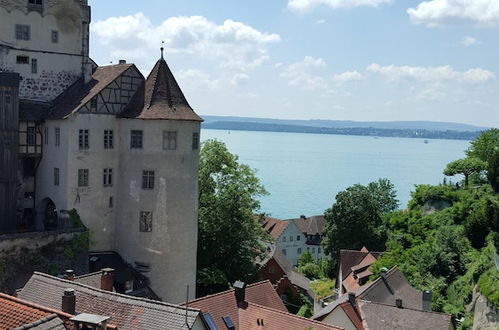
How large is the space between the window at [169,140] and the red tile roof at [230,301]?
876 centimetres

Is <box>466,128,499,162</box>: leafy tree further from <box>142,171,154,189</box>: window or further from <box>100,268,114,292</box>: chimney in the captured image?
<box>100,268,114,292</box>: chimney

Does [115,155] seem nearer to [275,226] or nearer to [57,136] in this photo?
[57,136]

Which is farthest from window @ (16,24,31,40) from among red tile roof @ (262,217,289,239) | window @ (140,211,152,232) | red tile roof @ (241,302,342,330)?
red tile roof @ (262,217,289,239)

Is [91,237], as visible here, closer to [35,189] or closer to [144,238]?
[144,238]

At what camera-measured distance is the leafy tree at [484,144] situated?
186 ft

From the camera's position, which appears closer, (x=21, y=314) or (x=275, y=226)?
(x=21, y=314)

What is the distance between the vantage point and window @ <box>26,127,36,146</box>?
33.2 meters

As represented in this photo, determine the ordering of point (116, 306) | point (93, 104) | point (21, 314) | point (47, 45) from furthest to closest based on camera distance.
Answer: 1. point (47, 45)
2. point (93, 104)
3. point (116, 306)
4. point (21, 314)

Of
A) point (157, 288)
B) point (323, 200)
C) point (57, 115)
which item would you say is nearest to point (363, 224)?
point (157, 288)

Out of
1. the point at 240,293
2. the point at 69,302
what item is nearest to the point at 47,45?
the point at 240,293

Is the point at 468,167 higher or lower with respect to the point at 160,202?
higher

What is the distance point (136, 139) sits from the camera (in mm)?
32188

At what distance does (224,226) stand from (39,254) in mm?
13721

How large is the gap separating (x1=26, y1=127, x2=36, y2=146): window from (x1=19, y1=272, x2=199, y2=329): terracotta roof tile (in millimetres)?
15312
